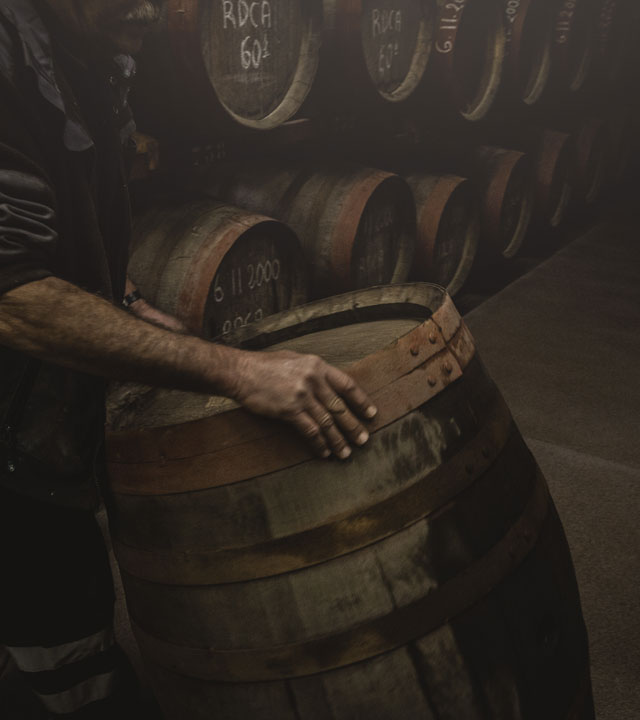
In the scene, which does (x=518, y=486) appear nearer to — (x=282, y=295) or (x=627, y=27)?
(x=282, y=295)

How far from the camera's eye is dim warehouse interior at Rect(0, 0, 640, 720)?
1.03 meters

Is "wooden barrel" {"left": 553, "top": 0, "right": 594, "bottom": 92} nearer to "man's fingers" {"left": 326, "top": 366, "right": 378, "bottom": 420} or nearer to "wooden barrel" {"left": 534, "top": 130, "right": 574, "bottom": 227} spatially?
"wooden barrel" {"left": 534, "top": 130, "right": 574, "bottom": 227}

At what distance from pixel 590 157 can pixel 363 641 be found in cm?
A: 680

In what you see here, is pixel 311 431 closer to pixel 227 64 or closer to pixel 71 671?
pixel 71 671

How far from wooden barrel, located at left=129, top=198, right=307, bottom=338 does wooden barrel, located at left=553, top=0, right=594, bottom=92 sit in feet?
11.8

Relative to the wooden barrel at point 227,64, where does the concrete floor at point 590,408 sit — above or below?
below

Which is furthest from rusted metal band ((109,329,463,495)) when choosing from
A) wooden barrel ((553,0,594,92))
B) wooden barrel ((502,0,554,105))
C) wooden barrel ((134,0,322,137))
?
wooden barrel ((553,0,594,92))

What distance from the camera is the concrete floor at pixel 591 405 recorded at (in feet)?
6.88

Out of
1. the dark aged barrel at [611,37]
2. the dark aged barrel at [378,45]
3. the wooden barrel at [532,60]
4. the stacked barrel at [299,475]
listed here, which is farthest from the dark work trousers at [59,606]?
the dark aged barrel at [611,37]

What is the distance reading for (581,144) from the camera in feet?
21.3

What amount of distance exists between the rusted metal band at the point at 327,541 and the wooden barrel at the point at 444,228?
304 cm

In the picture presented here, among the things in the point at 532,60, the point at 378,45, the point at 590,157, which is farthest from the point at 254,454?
the point at 590,157

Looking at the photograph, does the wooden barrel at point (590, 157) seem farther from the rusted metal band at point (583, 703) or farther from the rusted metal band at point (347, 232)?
the rusted metal band at point (583, 703)

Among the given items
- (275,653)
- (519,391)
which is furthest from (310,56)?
(275,653)
